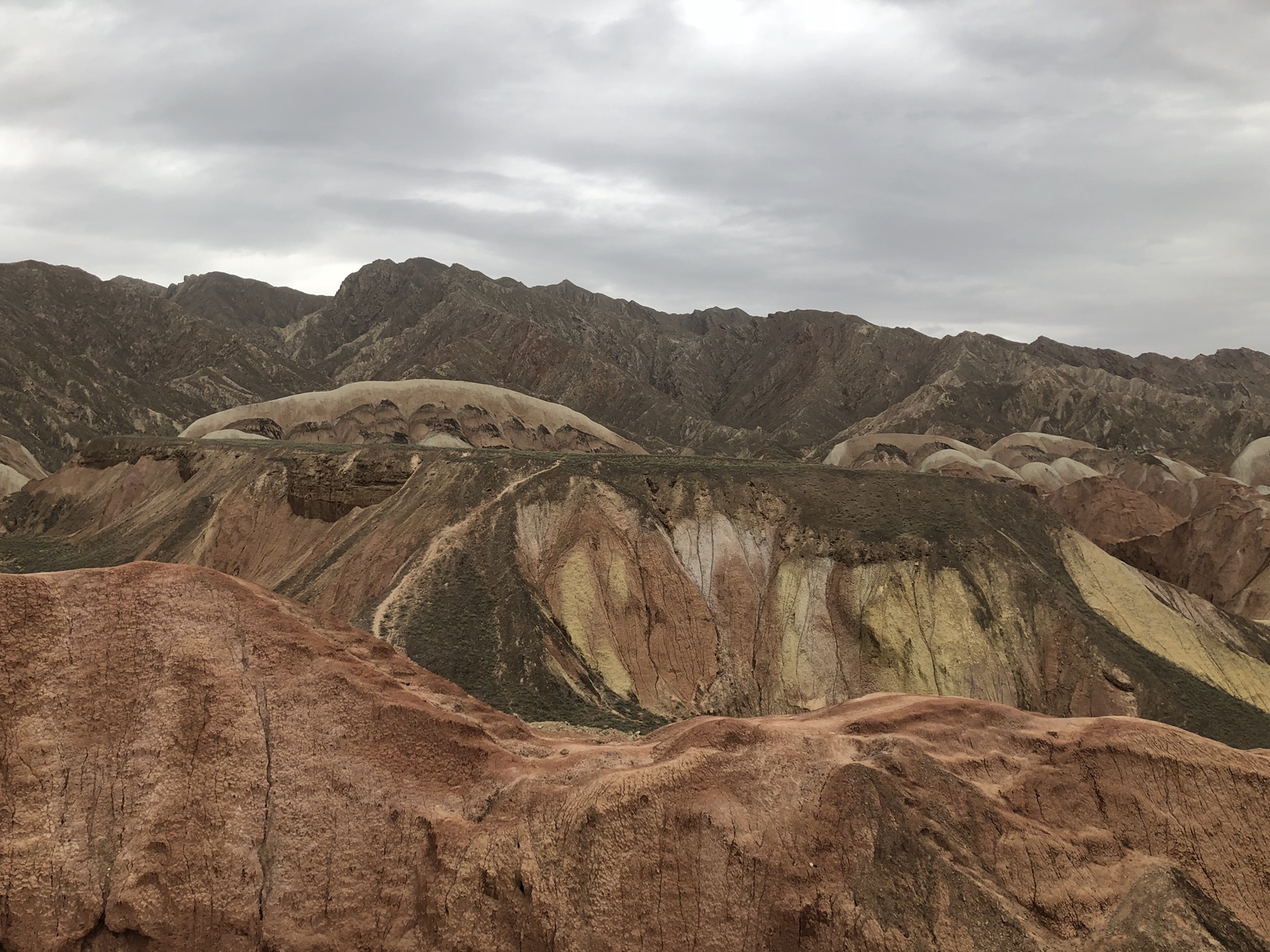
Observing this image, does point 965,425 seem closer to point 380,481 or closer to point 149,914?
point 380,481

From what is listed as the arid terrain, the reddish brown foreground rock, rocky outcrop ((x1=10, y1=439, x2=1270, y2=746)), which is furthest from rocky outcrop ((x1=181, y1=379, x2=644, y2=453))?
the reddish brown foreground rock

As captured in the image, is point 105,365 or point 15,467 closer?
point 15,467

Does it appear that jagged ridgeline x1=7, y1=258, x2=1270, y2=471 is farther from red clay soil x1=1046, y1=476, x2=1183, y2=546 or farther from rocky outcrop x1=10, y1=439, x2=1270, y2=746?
rocky outcrop x1=10, y1=439, x2=1270, y2=746

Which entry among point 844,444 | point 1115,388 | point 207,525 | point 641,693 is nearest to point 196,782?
point 641,693

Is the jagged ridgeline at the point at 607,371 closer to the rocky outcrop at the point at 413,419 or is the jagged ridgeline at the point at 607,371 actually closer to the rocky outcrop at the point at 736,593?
the rocky outcrop at the point at 413,419

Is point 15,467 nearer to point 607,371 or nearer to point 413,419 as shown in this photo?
point 413,419

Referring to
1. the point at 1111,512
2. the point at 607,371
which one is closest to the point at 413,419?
the point at 1111,512

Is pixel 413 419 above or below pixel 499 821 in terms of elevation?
above
